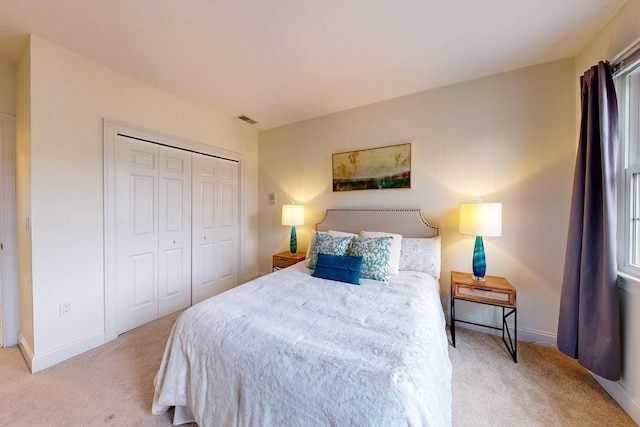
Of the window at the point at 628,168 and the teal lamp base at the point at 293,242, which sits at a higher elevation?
the window at the point at 628,168

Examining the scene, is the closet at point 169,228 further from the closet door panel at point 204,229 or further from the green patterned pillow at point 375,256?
the green patterned pillow at point 375,256

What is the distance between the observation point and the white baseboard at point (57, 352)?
1836 millimetres

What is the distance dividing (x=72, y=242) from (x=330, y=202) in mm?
2636

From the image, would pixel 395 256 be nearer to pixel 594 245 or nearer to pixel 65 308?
pixel 594 245

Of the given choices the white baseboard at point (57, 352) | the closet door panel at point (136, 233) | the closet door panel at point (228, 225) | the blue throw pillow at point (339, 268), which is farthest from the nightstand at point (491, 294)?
the white baseboard at point (57, 352)

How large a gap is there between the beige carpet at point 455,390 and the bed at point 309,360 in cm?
43

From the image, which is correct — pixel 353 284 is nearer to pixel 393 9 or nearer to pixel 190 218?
pixel 393 9

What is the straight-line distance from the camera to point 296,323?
1284 mm

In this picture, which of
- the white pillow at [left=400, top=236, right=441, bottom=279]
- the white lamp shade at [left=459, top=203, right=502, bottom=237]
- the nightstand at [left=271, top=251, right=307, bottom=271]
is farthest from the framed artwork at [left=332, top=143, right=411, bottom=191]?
the nightstand at [left=271, top=251, right=307, bottom=271]

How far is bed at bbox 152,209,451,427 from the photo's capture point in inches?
33.8

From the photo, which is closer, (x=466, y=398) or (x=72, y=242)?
(x=466, y=398)

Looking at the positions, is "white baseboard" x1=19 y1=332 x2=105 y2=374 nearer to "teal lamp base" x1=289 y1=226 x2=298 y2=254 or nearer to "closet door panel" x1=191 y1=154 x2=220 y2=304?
"closet door panel" x1=191 y1=154 x2=220 y2=304

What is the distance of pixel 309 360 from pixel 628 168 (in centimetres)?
239

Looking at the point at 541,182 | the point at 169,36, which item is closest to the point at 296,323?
the point at 169,36
